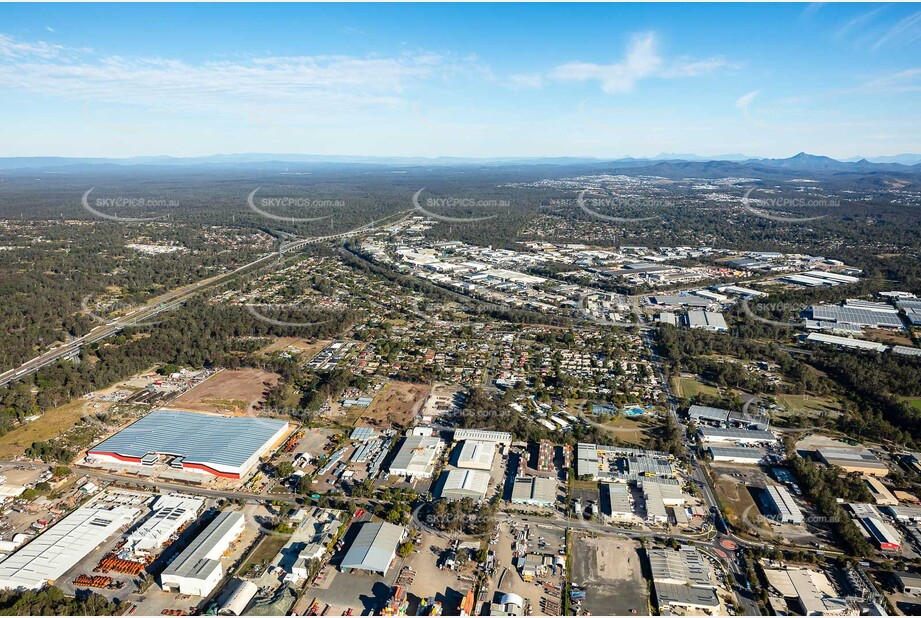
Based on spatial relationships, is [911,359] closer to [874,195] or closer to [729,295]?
[729,295]

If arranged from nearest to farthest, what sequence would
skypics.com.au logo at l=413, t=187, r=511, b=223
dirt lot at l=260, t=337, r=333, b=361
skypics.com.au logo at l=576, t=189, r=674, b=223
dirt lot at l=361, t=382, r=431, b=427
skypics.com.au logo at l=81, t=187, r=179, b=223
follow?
dirt lot at l=361, t=382, r=431, b=427 → dirt lot at l=260, t=337, r=333, b=361 → skypics.com.au logo at l=81, t=187, r=179, b=223 → skypics.com.au logo at l=576, t=189, r=674, b=223 → skypics.com.au logo at l=413, t=187, r=511, b=223

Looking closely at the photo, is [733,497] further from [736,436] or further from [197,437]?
[197,437]


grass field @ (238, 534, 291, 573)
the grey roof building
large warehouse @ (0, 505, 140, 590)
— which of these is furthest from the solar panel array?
large warehouse @ (0, 505, 140, 590)

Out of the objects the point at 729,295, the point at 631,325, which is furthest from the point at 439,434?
the point at 729,295

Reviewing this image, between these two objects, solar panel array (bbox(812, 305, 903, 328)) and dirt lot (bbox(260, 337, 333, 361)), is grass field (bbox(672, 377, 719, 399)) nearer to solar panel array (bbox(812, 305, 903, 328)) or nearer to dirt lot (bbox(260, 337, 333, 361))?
solar panel array (bbox(812, 305, 903, 328))

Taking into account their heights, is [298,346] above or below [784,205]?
below

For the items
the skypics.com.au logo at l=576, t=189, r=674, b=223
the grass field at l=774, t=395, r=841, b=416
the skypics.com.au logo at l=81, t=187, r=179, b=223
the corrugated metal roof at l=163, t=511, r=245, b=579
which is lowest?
the grass field at l=774, t=395, r=841, b=416

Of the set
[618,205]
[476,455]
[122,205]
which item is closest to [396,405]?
[476,455]
